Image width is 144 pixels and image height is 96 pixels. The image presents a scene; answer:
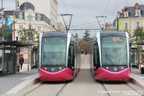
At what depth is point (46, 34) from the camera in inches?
586

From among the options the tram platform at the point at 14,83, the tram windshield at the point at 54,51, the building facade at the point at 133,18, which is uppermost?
the building facade at the point at 133,18

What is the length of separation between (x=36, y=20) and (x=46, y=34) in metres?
50.7

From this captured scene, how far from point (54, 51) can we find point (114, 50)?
3620 millimetres

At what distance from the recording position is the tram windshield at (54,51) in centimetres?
1405

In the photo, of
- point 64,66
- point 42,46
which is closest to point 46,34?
point 42,46

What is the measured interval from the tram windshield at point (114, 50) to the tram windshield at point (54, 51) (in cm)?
241

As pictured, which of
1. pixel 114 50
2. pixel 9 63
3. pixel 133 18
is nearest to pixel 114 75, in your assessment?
pixel 114 50

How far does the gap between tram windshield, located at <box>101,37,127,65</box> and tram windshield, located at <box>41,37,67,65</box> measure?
7.91ft

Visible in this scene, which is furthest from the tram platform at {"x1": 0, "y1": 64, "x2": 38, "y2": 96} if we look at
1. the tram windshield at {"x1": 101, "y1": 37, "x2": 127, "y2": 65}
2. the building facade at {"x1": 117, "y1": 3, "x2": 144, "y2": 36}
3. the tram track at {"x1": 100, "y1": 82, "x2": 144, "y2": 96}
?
the building facade at {"x1": 117, "y1": 3, "x2": 144, "y2": 36}

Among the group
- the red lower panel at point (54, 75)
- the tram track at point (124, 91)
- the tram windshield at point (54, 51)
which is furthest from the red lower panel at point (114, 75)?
the tram windshield at point (54, 51)

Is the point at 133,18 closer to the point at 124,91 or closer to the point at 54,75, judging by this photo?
the point at 54,75

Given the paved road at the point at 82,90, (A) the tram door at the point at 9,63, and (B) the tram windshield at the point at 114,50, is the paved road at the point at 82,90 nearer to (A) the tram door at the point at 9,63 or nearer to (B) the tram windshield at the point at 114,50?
(B) the tram windshield at the point at 114,50

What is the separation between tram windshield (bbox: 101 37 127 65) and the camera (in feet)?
45.3

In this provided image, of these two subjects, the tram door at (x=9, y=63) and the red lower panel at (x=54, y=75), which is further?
the tram door at (x=9, y=63)
